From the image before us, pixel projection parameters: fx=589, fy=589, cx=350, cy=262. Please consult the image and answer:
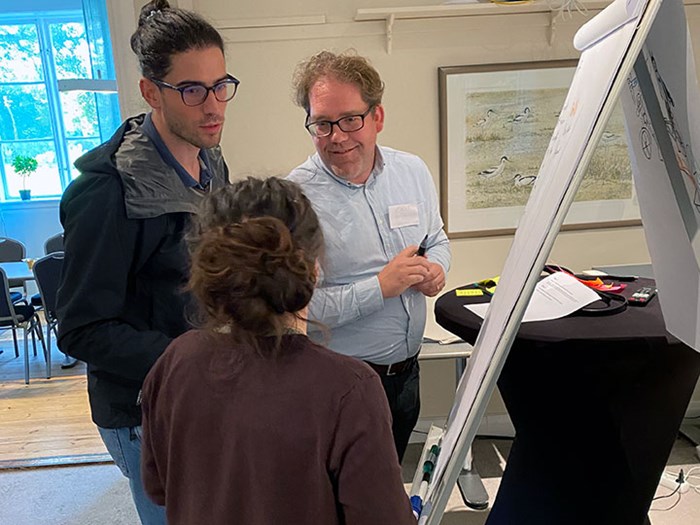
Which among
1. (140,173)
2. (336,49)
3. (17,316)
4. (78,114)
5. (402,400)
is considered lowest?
(17,316)

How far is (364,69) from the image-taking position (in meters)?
1.50

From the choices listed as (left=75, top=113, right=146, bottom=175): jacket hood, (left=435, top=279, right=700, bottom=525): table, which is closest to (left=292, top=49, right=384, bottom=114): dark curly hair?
(left=75, top=113, right=146, bottom=175): jacket hood

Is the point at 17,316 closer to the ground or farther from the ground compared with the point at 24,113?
closer to the ground

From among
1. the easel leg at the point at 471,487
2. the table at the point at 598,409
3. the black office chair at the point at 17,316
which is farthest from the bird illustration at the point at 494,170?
the black office chair at the point at 17,316

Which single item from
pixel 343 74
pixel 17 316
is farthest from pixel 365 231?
pixel 17 316

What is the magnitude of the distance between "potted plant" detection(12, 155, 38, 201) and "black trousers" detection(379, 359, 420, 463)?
5.71 metres

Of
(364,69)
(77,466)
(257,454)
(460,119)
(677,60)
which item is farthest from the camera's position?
(77,466)

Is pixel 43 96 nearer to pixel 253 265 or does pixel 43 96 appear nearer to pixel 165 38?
pixel 165 38

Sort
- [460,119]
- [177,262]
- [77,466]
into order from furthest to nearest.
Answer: [77,466], [460,119], [177,262]

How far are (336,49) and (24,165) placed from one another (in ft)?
15.6

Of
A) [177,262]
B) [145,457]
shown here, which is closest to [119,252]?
[177,262]

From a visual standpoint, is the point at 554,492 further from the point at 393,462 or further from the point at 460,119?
the point at 460,119

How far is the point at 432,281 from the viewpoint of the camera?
1514 mm

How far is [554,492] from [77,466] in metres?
2.54
